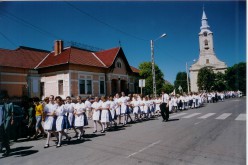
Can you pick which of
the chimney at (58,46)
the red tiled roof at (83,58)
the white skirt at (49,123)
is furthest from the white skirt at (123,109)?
the chimney at (58,46)

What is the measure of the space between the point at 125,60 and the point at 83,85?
27.3ft

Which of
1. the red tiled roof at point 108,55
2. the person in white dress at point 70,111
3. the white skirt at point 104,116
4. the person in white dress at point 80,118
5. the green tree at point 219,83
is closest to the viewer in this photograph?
the person in white dress at point 70,111

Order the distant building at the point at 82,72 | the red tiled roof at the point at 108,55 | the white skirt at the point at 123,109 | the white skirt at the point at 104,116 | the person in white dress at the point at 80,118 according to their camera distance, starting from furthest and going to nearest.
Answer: the red tiled roof at the point at 108,55 → the distant building at the point at 82,72 → the white skirt at the point at 123,109 → the white skirt at the point at 104,116 → the person in white dress at the point at 80,118

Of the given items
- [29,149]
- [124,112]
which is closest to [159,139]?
[29,149]

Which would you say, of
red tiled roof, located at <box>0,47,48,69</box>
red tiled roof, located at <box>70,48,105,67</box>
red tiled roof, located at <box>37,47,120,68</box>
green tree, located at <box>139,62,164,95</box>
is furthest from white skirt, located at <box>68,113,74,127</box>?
green tree, located at <box>139,62,164,95</box>

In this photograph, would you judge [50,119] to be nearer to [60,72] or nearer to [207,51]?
[60,72]

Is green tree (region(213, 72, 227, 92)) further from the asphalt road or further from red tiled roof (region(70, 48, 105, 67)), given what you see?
the asphalt road

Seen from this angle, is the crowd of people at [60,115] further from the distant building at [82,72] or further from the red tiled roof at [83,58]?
the red tiled roof at [83,58]

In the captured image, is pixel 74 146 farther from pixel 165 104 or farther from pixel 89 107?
pixel 165 104

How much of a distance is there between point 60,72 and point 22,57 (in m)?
6.25

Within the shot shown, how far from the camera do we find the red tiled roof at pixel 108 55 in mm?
32125

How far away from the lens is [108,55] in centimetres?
3356

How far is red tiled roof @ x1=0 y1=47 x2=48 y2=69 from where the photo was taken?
28.0m

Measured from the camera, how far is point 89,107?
458 inches
